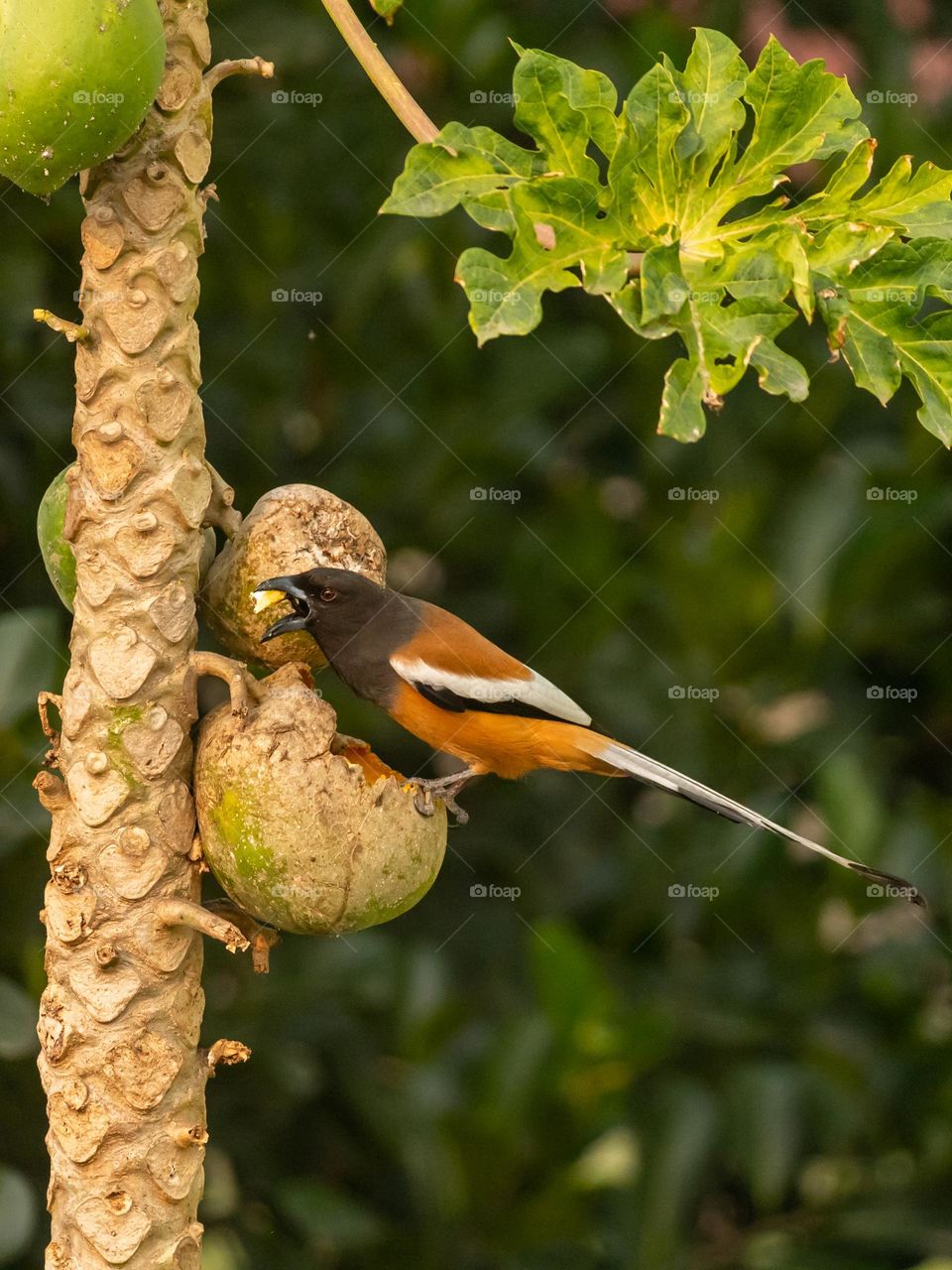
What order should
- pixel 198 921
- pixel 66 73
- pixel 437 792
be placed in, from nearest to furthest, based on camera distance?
pixel 66 73, pixel 198 921, pixel 437 792

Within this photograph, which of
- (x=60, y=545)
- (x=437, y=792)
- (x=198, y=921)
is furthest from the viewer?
(x=437, y=792)

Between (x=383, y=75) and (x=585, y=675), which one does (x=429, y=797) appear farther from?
(x=585, y=675)

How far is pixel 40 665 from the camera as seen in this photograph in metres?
2.92

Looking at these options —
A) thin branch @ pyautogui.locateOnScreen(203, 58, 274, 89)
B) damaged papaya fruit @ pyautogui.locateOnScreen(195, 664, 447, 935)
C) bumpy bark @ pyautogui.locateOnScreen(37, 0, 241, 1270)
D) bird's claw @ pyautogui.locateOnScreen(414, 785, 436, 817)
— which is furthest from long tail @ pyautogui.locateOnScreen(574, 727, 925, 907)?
thin branch @ pyautogui.locateOnScreen(203, 58, 274, 89)

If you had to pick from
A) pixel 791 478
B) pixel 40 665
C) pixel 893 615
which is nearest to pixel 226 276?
pixel 40 665

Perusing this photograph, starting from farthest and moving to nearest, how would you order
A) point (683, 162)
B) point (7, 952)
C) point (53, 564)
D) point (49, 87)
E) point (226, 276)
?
point (226, 276), point (7, 952), point (53, 564), point (683, 162), point (49, 87)

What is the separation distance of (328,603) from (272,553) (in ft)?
0.41

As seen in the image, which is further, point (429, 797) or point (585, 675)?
point (585, 675)

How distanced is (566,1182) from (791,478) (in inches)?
72.0

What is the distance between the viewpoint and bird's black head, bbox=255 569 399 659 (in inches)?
70.3

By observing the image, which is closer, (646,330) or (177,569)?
(646,330)

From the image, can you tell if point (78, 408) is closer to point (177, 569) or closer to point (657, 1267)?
point (177, 569)

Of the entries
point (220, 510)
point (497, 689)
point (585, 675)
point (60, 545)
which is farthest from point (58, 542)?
point (585, 675)

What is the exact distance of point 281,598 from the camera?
5.91 feet
